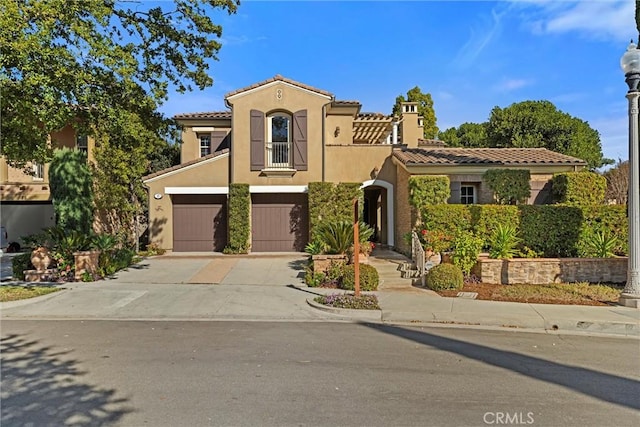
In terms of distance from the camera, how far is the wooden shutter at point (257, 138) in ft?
57.9

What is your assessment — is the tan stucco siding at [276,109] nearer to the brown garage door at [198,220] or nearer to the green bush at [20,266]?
the brown garage door at [198,220]

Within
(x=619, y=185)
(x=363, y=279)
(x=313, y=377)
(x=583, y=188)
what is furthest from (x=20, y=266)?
(x=619, y=185)

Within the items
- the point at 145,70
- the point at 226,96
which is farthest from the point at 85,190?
the point at 226,96

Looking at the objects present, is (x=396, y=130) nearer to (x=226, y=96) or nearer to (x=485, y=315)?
(x=226, y=96)

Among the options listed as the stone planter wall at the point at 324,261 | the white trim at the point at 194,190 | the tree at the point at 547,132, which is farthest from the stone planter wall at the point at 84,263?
the tree at the point at 547,132

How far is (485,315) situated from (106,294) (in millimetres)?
8814

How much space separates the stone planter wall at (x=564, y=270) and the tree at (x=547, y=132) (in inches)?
861

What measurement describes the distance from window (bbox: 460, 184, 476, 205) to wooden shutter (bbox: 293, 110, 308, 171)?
20.9 ft

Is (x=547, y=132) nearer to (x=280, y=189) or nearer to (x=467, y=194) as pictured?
(x=467, y=194)

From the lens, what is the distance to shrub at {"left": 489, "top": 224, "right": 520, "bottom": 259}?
1148 cm

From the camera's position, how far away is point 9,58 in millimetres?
8258

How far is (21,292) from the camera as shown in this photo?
33.4ft

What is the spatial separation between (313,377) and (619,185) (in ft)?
83.7
